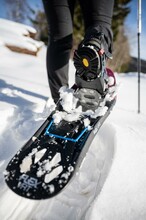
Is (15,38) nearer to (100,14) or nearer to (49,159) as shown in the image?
(100,14)

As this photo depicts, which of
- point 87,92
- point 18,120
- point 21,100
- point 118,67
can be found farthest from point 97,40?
point 118,67

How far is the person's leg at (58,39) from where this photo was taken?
142 cm

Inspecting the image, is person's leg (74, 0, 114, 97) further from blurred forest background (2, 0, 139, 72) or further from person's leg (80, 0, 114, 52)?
blurred forest background (2, 0, 139, 72)

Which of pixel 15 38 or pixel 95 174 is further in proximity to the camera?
pixel 15 38

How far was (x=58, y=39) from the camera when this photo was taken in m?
1.48

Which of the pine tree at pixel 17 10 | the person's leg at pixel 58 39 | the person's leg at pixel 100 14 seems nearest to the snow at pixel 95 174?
the person's leg at pixel 58 39

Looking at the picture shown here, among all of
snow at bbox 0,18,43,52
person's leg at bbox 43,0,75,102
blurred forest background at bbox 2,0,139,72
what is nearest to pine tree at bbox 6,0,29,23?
blurred forest background at bbox 2,0,139,72

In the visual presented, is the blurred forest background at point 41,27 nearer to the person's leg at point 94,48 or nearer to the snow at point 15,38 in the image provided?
the snow at point 15,38

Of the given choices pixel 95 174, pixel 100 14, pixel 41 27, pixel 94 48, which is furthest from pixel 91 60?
pixel 41 27

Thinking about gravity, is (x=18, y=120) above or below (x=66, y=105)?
below

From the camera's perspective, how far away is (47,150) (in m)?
0.94

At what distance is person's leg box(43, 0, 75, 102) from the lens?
1419 millimetres

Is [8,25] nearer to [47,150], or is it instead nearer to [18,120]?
[18,120]

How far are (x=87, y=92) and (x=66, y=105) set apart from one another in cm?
16
